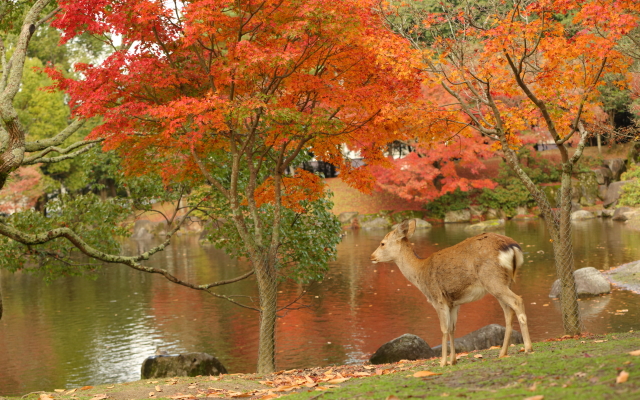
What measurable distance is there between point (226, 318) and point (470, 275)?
1125 cm

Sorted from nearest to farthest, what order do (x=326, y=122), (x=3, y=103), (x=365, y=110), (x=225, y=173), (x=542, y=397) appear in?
(x=542, y=397)
(x=3, y=103)
(x=326, y=122)
(x=365, y=110)
(x=225, y=173)

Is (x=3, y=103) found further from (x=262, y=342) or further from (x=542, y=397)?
(x=542, y=397)

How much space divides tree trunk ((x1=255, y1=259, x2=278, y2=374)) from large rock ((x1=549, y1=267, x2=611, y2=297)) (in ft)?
31.8

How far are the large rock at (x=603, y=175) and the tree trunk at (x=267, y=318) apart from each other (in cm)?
3653

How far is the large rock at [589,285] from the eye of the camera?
17.6 m

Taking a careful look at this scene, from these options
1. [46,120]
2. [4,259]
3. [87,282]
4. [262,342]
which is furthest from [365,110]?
[46,120]

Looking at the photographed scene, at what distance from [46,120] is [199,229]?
1293cm

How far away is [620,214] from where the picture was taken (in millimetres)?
36719

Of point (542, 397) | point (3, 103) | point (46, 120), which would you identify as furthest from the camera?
point (46, 120)

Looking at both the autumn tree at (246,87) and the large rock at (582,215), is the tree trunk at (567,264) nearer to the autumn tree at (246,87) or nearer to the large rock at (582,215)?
the autumn tree at (246,87)

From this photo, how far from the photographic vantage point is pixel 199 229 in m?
44.8

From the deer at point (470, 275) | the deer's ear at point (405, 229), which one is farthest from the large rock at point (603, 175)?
the deer at point (470, 275)

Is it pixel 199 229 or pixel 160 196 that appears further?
pixel 199 229

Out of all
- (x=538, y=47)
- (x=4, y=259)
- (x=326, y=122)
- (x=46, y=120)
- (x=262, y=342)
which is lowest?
(x=262, y=342)
